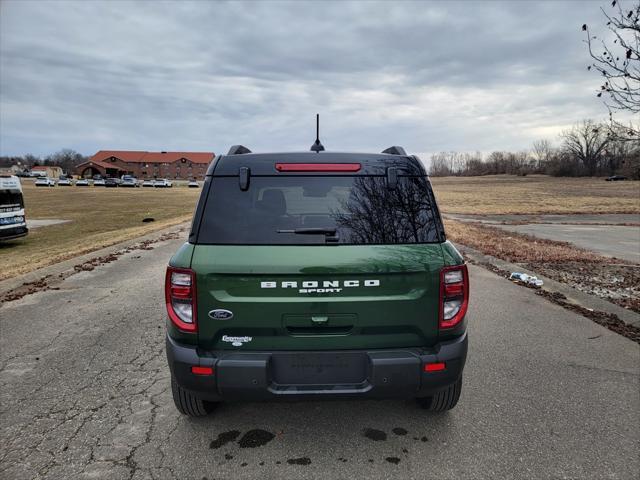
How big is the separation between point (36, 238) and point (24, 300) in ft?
34.8

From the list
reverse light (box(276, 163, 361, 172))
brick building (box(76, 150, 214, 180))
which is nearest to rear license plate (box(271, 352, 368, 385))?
reverse light (box(276, 163, 361, 172))

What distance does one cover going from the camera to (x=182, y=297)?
250 centimetres

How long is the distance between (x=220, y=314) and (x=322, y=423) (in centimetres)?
124

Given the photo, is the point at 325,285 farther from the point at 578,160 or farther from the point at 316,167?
the point at 578,160

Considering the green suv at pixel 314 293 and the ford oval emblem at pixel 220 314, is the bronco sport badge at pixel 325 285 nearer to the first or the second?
the green suv at pixel 314 293

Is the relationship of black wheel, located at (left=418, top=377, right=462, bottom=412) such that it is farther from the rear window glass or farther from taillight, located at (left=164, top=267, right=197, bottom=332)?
taillight, located at (left=164, top=267, right=197, bottom=332)

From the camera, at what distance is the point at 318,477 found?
8.07 feet

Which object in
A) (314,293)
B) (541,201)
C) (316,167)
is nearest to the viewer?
(314,293)

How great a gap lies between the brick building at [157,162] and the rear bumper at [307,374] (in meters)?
125

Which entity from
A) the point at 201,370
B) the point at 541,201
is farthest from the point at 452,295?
the point at 541,201

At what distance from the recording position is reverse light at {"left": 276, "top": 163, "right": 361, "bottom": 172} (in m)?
2.66

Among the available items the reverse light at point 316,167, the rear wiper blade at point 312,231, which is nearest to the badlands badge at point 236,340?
the rear wiper blade at point 312,231

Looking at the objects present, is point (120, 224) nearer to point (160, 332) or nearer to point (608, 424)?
point (160, 332)

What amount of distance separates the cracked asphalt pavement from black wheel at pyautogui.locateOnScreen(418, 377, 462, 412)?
10cm
